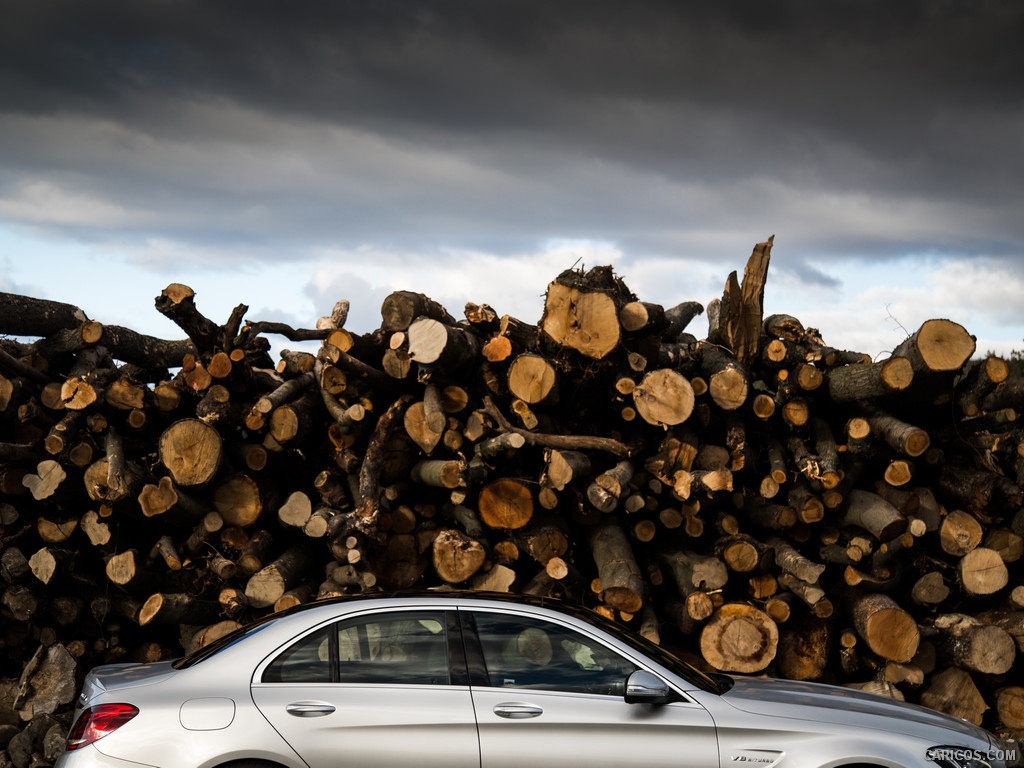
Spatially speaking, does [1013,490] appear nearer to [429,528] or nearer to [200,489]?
[429,528]

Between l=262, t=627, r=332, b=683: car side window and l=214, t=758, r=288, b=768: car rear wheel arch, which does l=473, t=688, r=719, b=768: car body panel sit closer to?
l=262, t=627, r=332, b=683: car side window

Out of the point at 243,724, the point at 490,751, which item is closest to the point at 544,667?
the point at 490,751

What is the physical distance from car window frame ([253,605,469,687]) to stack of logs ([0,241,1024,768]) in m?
2.60

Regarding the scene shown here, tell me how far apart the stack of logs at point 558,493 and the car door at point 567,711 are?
8.63ft

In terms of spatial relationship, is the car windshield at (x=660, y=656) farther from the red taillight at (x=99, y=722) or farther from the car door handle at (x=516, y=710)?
the red taillight at (x=99, y=722)

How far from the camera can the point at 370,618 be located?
15.5ft

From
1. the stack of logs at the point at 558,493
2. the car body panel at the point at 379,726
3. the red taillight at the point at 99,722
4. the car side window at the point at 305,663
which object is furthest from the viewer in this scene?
the stack of logs at the point at 558,493

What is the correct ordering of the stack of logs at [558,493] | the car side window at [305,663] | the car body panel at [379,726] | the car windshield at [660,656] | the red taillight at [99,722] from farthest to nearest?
the stack of logs at [558,493]
the car windshield at [660,656]
the car side window at [305,663]
the red taillight at [99,722]
the car body panel at [379,726]

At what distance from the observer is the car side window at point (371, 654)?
4574 millimetres

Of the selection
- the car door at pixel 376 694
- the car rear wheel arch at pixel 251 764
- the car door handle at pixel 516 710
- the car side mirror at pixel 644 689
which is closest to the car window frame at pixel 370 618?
the car door at pixel 376 694

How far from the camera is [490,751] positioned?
14.3ft

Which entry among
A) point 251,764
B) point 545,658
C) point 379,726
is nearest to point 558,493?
point 545,658

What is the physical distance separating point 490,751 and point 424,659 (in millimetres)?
Result: 579

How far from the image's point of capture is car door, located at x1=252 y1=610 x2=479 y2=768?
4.36 m
